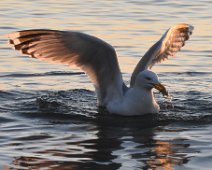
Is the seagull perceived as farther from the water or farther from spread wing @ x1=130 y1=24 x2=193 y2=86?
the water

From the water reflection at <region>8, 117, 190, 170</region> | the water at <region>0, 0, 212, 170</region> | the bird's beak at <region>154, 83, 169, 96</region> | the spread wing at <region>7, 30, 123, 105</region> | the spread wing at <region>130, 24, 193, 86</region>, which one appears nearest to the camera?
the water reflection at <region>8, 117, 190, 170</region>

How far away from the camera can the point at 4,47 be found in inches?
618

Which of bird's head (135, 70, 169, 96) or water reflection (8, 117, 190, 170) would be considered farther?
bird's head (135, 70, 169, 96)

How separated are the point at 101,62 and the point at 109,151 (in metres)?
2.36

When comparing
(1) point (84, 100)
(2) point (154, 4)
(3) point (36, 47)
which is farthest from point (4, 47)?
(2) point (154, 4)

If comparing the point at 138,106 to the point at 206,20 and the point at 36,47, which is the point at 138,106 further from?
the point at 206,20

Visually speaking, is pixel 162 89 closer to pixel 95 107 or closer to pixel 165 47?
pixel 95 107

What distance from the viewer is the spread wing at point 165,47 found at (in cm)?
1177

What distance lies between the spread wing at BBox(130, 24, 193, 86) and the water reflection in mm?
1350

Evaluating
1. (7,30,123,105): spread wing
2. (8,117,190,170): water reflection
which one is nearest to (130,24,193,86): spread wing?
(7,30,123,105): spread wing

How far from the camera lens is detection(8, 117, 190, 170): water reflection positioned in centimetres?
869

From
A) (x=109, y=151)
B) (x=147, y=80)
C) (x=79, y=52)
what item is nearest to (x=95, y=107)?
(x=79, y=52)

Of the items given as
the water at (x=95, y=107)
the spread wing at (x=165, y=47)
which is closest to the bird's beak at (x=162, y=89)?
the water at (x=95, y=107)

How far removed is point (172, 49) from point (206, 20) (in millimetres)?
5581
